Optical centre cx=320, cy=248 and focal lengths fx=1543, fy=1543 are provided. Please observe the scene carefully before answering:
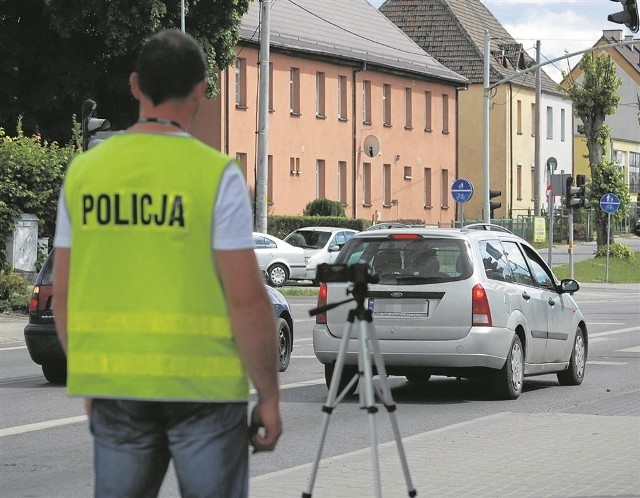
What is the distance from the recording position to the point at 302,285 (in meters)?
43.6

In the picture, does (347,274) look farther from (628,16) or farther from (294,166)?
(294,166)

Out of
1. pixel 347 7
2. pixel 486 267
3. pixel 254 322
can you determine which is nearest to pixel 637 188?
pixel 347 7

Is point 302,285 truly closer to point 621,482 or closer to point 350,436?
point 350,436

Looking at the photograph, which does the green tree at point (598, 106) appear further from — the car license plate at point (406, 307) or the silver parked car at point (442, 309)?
the car license plate at point (406, 307)

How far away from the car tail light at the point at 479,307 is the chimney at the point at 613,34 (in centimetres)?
10523

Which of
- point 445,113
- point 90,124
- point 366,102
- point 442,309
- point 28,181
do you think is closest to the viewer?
point 442,309

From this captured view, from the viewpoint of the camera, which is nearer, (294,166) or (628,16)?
(628,16)

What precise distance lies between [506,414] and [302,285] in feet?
101

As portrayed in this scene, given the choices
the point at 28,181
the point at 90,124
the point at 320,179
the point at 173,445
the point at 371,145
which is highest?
the point at 371,145

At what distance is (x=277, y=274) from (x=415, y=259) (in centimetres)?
2809

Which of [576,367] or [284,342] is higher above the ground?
[284,342]

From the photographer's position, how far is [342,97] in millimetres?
62219

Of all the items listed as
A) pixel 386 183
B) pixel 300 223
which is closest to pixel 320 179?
pixel 386 183

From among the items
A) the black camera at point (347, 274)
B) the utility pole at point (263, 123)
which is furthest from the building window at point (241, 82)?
the black camera at point (347, 274)
